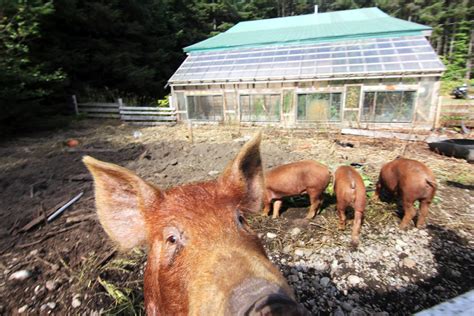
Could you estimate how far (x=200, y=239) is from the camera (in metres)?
1.39

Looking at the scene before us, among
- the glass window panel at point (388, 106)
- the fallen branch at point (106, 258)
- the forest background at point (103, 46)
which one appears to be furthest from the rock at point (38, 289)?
the glass window panel at point (388, 106)

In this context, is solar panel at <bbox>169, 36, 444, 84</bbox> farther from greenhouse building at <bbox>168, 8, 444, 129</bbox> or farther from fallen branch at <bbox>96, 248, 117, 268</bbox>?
fallen branch at <bbox>96, 248, 117, 268</bbox>

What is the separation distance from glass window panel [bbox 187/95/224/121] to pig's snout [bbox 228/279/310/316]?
43.5ft

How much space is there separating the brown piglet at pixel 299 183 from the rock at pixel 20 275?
3.35 metres

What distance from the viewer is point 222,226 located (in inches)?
56.6

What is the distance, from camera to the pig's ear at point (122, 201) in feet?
5.43

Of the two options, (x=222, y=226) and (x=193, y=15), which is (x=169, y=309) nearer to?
(x=222, y=226)

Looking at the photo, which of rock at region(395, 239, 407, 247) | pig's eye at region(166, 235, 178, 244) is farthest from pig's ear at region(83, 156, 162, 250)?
rock at region(395, 239, 407, 247)

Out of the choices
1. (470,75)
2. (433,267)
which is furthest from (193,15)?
(433,267)

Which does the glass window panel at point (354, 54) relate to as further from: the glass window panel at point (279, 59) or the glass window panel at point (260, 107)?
the glass window panel at point (260, 107)

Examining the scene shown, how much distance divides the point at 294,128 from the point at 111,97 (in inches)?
517

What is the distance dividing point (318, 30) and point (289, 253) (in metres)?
18.0

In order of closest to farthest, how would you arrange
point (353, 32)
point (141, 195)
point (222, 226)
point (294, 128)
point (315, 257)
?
1. point (222, 226)
2. point (141, 195)
3. point (315, 257)
4. point (294, 128)
5. point (353, 32)

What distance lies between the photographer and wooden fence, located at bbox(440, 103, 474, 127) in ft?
37.2
